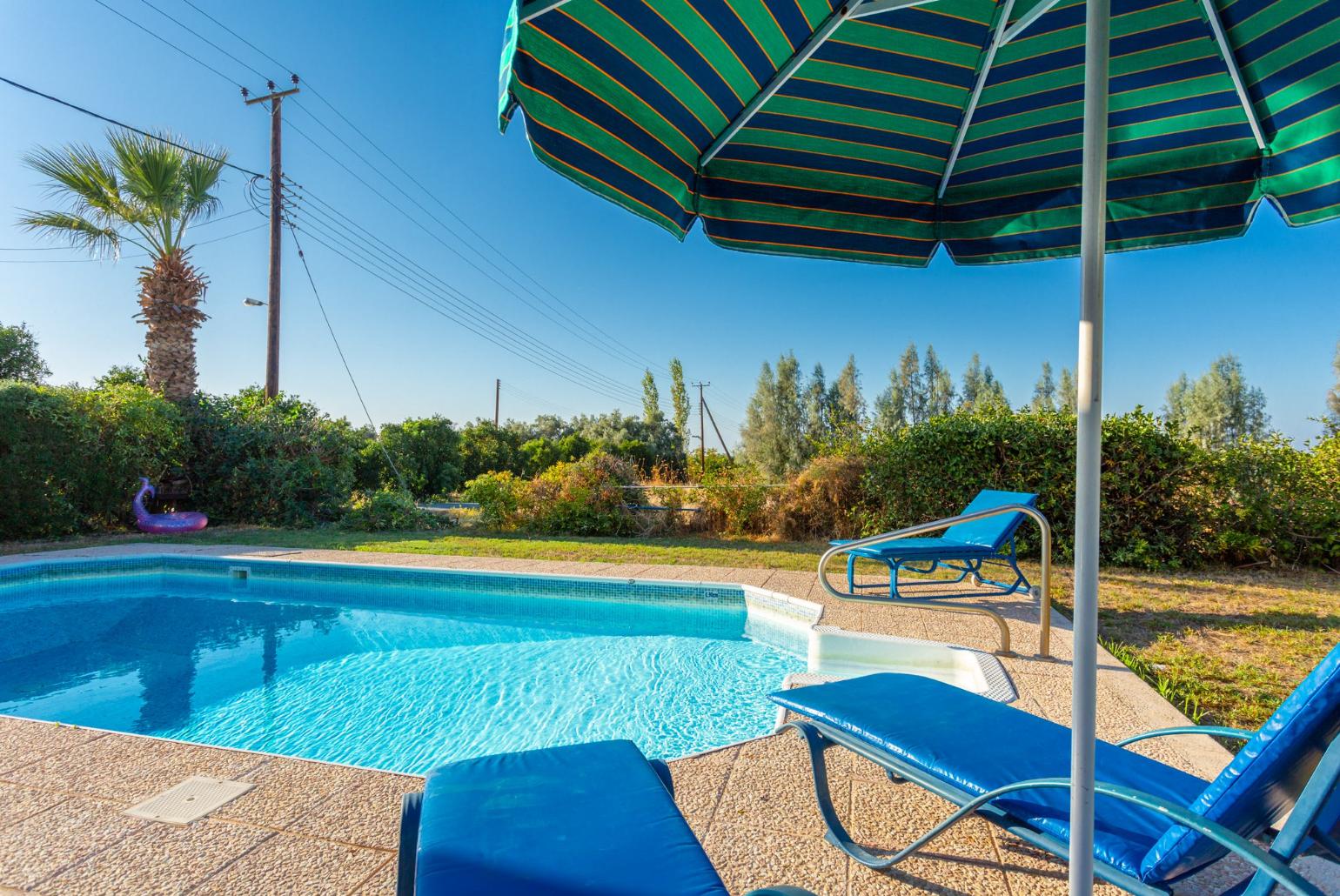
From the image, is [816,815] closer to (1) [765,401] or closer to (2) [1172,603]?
(2) [1172,603]

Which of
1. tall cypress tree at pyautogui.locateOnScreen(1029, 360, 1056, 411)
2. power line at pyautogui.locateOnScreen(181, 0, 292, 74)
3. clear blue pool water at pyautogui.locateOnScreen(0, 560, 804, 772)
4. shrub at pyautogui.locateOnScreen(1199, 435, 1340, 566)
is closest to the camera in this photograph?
clear blue pool water at pyautogui.locateOnScreen(0, 560, 804, 772)

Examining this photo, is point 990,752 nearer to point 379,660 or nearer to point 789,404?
point 379,660

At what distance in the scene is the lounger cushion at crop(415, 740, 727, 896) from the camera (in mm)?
1277

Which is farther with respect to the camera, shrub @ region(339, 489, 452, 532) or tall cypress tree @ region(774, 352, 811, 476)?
tall cypress tree @ region(774, 352, 811, 476)

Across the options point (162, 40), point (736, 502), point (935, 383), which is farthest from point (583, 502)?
point (935, 383)

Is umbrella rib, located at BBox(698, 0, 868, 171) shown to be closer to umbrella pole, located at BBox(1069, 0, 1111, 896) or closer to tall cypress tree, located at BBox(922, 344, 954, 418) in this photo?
umbrella pole, located at BBox(1069, 0, 1111, 896)

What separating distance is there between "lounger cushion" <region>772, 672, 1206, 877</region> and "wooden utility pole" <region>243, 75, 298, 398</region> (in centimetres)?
1372

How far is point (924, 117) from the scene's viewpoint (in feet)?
8.32

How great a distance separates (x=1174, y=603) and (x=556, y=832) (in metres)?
6.65

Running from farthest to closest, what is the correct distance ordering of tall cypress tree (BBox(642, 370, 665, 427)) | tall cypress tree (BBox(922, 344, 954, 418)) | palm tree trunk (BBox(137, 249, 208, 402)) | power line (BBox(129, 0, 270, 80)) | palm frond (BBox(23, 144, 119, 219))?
tall cypress tree (BBox(922, 344, 954, 418))
tall cypress tree (BBox(642, 370, 665, 427))
power line (BBox(129, 0, 270, 80))
palm tree trunk (BBox(137, 249, 208, 402))
palm frond (BBox(23, 144, 119, 219))

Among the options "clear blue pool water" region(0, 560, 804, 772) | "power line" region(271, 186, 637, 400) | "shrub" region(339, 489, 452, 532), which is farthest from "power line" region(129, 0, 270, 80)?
"clear blue pool water" region(0, 560, 804, 772)

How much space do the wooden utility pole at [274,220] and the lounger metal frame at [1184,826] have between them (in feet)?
46.0

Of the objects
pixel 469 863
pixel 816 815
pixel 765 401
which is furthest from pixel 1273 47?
pixel 765 401

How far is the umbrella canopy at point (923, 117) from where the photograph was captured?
2.00 meters
